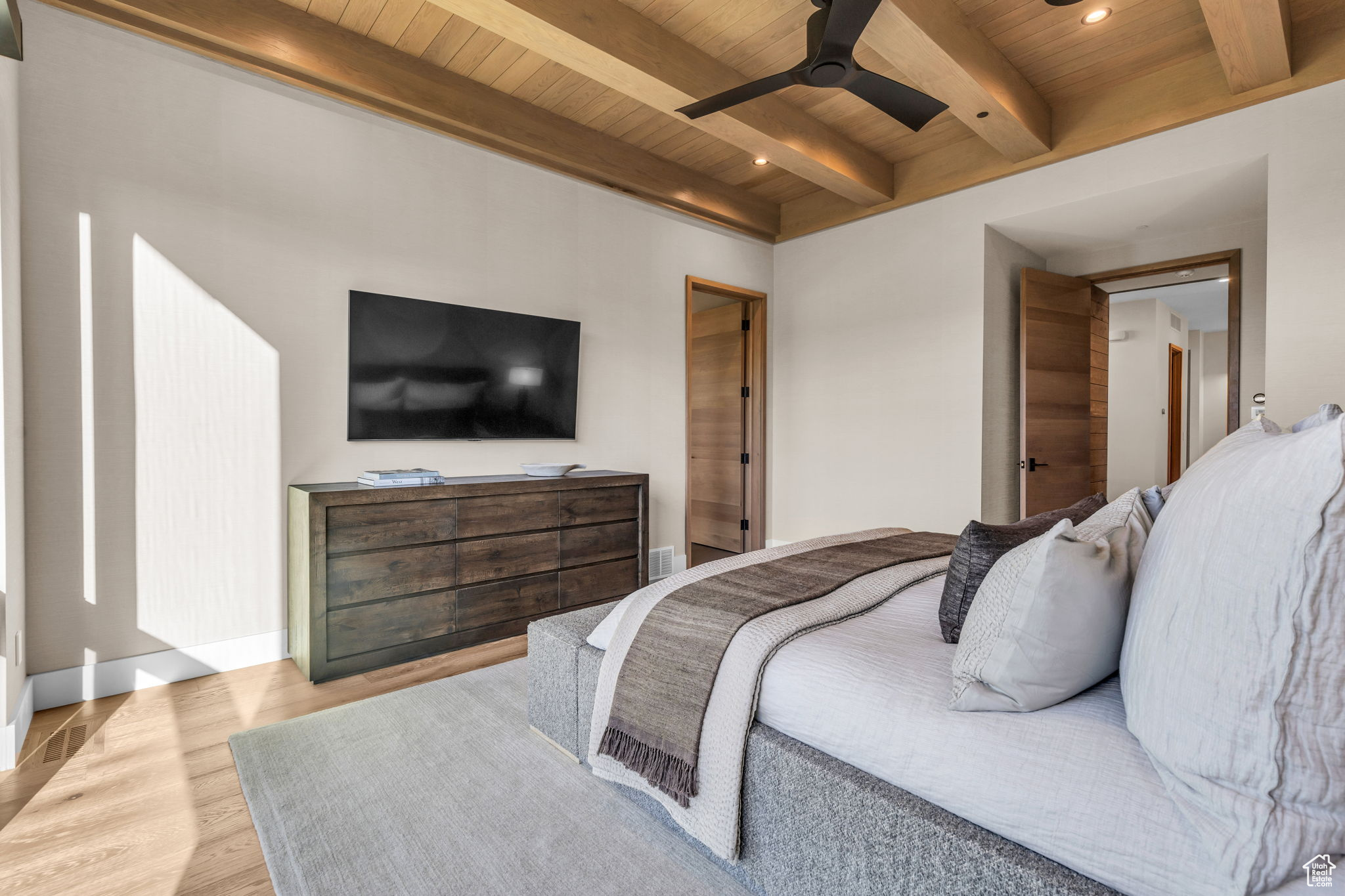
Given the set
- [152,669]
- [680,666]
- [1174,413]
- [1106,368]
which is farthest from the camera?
[1174,413]

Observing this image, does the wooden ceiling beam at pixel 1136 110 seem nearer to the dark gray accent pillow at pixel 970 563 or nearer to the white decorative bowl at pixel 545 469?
the white decorative bowl at pixel 545 469

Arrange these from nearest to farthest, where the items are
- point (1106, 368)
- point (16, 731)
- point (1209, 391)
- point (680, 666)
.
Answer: point (680, 666) < point (16, 731) < point (1106, 368) < point (1209, 391)

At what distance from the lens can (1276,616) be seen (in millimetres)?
793

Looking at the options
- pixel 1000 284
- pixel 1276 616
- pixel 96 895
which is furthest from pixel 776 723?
pixel 1000 284

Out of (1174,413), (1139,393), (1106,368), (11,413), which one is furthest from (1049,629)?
(1174,413)

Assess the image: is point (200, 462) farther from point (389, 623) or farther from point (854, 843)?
point (854, 843)

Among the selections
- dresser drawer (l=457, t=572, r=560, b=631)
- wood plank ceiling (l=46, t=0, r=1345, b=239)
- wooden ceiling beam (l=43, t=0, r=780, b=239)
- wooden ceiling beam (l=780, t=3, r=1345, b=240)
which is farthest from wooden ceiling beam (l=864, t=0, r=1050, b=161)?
dresser drawer (l=457, t=572, r=560, b=631)

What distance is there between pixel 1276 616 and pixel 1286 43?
3.45 meters

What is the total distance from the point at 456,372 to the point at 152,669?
184cm

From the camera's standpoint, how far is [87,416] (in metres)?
2.49

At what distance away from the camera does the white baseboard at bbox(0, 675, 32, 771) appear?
1.97 metres

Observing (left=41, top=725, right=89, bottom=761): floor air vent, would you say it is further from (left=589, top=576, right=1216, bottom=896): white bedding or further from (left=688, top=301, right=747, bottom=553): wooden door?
(left=688, top=301, right=747, bottom=553): wooden door

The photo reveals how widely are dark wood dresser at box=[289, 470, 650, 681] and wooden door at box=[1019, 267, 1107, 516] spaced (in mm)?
2742

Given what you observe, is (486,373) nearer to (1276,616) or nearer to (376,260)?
(376,260)
